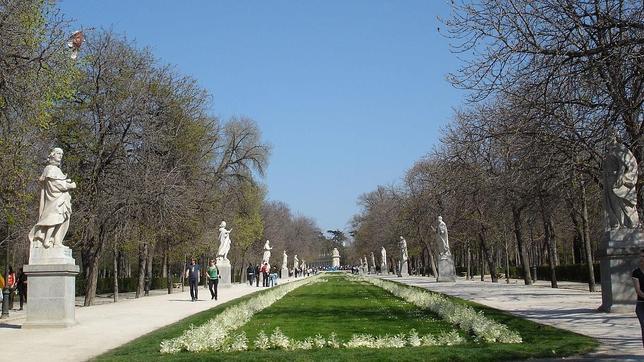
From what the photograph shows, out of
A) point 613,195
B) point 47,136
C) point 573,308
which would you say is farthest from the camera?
point 47,136

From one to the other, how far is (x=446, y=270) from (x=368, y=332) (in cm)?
3100

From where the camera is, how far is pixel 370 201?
107250mm

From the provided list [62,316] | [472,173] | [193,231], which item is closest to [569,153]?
[472,173]

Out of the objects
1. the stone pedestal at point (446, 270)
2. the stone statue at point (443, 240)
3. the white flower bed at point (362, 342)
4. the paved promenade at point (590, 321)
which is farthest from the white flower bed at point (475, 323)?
the stone statue at point (443, 240)

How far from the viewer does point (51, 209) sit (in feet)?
63.1

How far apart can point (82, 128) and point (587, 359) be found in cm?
2502

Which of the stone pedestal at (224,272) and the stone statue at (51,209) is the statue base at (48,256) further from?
the stone pedestal at (224,272)

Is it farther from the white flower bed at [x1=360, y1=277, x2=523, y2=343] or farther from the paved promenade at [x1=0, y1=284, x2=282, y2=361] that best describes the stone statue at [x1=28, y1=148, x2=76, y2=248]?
the white flower bed at [x1=360, y1=277, x2=523, y2=343]

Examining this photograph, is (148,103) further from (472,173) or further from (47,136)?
(472,173)

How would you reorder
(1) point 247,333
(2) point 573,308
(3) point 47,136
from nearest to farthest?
(1) point 247,333
(2) point 573,308
(3) point 47,136

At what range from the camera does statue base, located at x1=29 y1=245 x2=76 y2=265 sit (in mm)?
18875

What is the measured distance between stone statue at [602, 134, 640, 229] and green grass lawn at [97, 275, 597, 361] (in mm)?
3782

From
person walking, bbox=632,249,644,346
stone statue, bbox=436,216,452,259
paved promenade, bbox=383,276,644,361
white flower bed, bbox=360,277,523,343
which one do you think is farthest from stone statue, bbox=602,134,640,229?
stone statue, bbox=436,216,452,259

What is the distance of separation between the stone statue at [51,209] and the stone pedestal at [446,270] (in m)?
30.3
